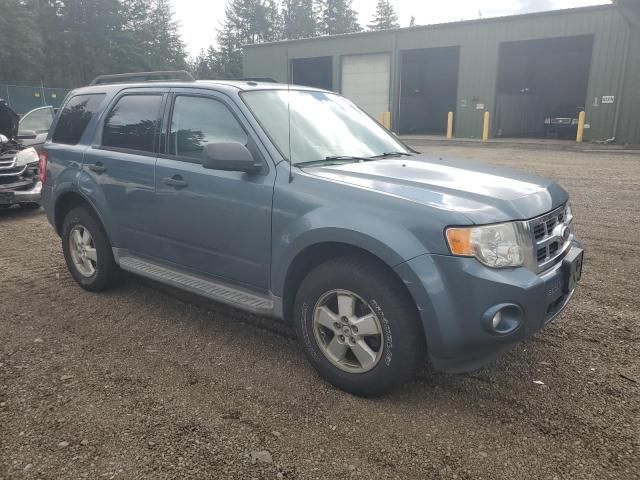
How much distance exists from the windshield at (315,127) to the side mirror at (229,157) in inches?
9.6

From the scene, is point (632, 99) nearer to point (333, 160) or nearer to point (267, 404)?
point (333, 160)

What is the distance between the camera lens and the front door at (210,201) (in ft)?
11.0

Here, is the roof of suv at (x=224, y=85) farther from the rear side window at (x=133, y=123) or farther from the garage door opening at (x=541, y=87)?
the garage door opening at (x=541, y=87)

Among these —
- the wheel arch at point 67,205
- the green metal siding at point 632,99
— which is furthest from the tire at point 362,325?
the green metal siding at point 632,99

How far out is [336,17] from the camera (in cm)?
7462

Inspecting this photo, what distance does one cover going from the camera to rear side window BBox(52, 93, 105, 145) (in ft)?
15.5

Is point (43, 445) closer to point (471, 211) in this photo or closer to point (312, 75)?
point (471, 211)

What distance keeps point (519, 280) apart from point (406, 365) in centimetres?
74

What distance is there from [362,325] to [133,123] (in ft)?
8.69

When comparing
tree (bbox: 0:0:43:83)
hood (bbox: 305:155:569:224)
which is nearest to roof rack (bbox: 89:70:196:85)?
hood (bbox: 305:155:569:224)

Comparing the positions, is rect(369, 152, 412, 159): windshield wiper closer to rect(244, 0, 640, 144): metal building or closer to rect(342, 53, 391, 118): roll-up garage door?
rect(244, 0, 640, 144): metal building

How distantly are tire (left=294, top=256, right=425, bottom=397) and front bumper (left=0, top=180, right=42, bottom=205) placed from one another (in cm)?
651

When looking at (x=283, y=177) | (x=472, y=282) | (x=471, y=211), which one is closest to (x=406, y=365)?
(x=472, y=282)

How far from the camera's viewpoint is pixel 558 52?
2872 cm
